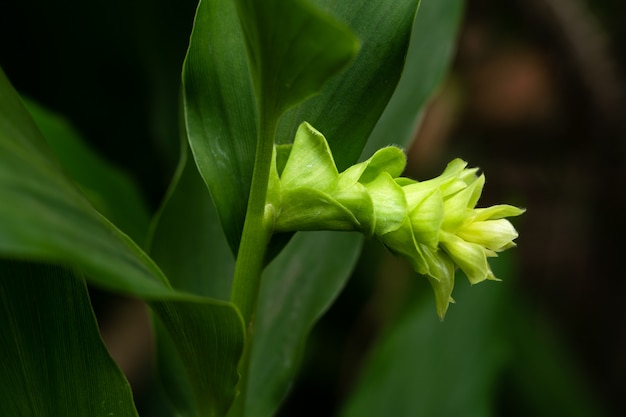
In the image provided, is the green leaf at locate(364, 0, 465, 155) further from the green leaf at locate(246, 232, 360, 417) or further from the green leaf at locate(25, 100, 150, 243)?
the green leaf at locate(25, 100, 150, 243)

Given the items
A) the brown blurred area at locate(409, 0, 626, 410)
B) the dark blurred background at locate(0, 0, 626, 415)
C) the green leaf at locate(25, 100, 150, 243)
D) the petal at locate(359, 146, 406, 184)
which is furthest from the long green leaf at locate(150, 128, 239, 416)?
the brown blurred area at locate(409, 0, 626, 410)

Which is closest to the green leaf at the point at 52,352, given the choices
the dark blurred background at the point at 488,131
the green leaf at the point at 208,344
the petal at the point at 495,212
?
the green leaf at the point at 208,344

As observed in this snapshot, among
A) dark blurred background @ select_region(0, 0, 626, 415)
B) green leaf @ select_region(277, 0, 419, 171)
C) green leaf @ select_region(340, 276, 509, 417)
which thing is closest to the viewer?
green leaf @ select_region(277, 0, 419, 171)

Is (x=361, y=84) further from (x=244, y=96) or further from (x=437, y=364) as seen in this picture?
(x=437, y=364)

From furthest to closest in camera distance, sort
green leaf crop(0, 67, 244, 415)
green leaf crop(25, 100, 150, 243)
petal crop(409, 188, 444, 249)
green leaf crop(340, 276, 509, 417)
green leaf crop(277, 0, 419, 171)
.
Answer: green leaf crop(340, 276, 509, 417)
green leaf crop(25, 100, 150, 243)
green leaf crop(277, 0, 419, 171)
petal crop(409, 188, 444, 249)
green leaf crop(0, 67, 244, 415)

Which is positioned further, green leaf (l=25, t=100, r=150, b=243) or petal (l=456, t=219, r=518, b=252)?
green leaf (l=25, t=100, r=150, b=243)
